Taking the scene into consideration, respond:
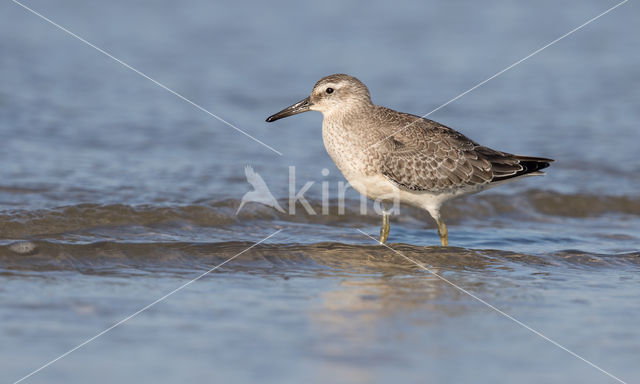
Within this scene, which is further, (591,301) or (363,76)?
(363,76)

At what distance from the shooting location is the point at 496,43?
57.0ft

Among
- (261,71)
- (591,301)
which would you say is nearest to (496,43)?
(261,71)

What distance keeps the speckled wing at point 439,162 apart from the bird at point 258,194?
77.8 inches

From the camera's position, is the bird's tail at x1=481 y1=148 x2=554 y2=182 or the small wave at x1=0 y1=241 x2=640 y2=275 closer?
the small wave at x1=0 y1=241 x2=640 y2=275

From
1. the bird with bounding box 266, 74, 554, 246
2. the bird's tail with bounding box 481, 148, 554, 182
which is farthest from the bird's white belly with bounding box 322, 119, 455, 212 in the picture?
the bird's tail with bounding box 481, 148, 554, 182

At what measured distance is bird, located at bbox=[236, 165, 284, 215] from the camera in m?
9.34

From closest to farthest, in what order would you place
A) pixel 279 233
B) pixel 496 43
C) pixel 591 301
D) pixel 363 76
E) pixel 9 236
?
pixel 591 301
pixel 9 236
pixel 279 233
pixel 363 76
pixel 496 43

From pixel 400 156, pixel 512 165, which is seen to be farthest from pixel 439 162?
pixel 512 165

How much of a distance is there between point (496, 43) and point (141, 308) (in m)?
13.5

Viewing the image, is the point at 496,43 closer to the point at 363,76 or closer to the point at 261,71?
the point at 363,76

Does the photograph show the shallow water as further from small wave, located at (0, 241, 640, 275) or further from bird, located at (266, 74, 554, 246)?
bird, located at (266, 74, 554, 246)
